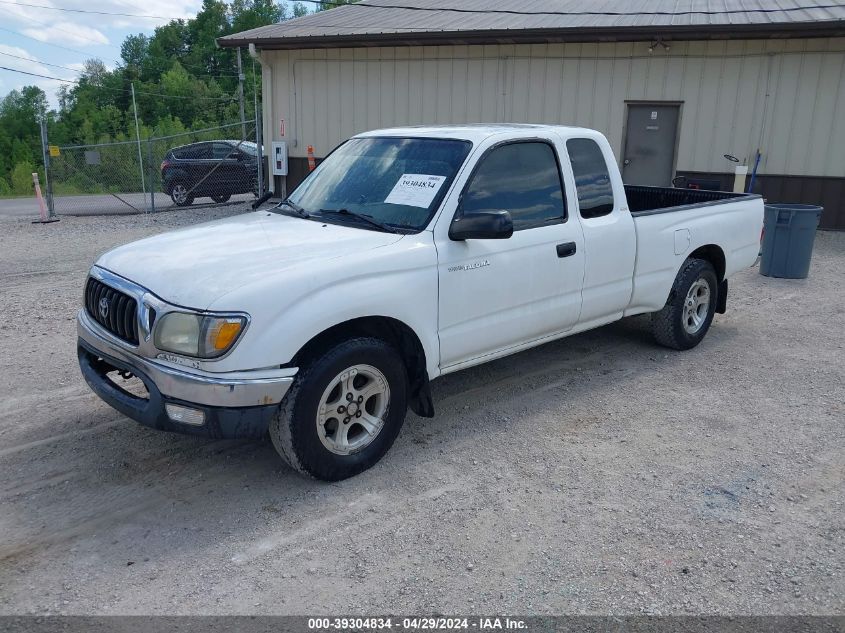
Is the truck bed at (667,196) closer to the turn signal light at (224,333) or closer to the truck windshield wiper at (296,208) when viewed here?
the truck windshield wiper at (296,208)

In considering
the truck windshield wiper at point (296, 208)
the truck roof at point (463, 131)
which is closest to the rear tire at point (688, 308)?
the truck roof at point (463, 131)

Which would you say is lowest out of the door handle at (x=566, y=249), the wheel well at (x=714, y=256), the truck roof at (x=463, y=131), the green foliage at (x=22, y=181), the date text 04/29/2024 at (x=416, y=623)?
the green foliage at (x=22, y=181)

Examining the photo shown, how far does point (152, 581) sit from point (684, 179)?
41.5 feet

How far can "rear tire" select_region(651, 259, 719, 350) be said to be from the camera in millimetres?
6320

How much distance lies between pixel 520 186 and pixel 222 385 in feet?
7.97

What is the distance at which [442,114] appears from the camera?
52.6ft

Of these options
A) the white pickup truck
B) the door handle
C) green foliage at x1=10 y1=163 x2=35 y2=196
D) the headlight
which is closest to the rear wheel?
the white pickup truck

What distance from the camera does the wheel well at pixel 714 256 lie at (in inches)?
257

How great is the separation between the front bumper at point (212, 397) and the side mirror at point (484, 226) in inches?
51.9

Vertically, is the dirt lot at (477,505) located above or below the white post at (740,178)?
below

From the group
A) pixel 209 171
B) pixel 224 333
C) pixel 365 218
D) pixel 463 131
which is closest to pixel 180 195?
pixel 209 171

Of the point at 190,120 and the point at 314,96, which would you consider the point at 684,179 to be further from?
the point at 190,120

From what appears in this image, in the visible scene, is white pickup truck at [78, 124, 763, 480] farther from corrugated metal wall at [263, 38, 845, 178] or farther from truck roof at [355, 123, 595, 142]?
corrugated metal wall at [263, 38, 845, 178]

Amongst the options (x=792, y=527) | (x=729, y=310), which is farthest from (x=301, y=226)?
(x=729, y=310)
